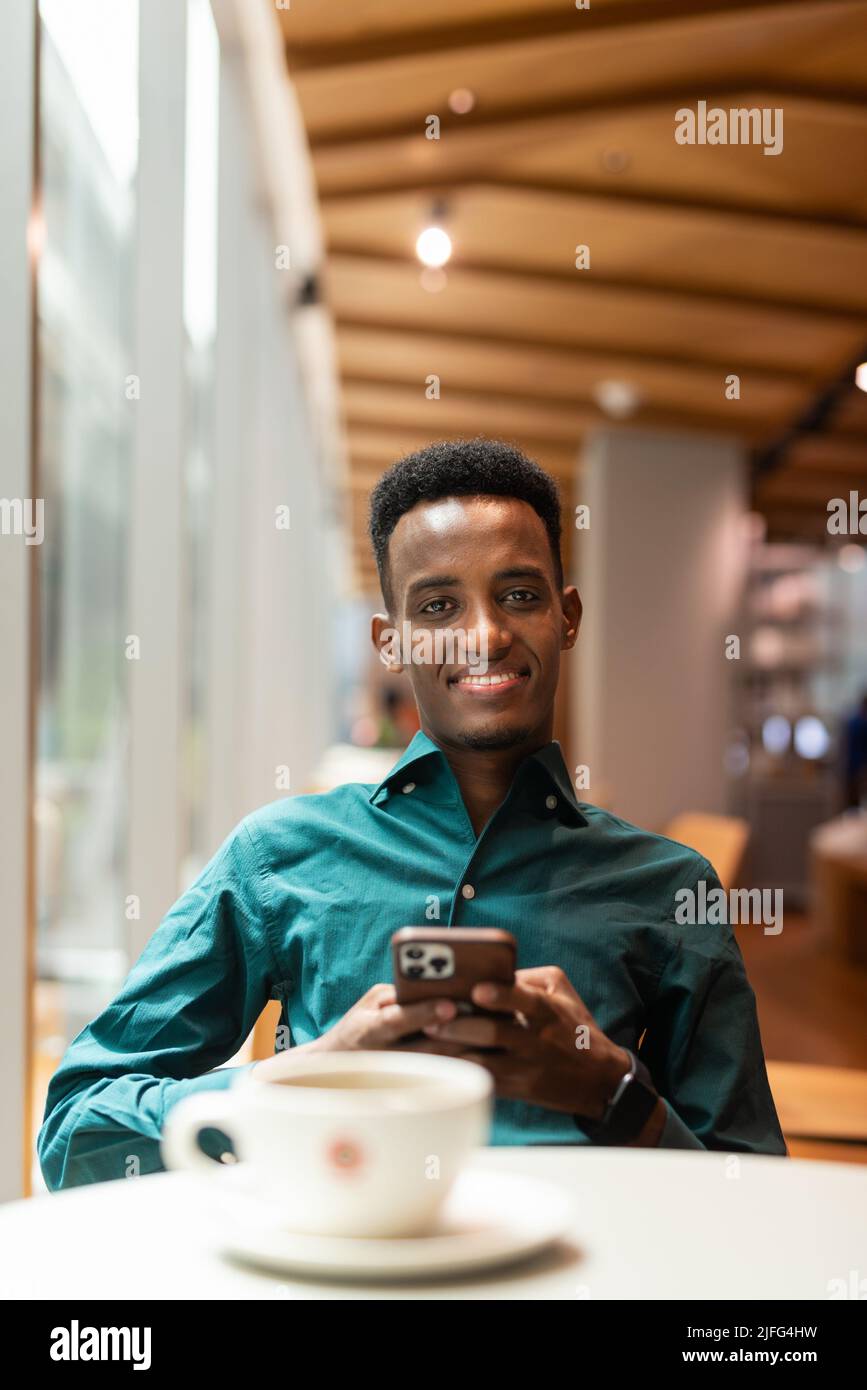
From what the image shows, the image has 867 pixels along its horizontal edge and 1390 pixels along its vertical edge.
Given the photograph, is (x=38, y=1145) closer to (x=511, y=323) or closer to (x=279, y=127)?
(x=279, y=127)

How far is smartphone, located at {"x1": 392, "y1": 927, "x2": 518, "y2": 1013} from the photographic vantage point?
0.92 meters

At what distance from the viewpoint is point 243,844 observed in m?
1.31

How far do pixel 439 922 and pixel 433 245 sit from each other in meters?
4.32

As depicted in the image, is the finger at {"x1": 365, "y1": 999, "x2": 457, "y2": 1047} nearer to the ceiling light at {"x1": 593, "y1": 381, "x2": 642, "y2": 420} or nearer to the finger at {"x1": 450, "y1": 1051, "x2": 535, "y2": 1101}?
the finger at {"x1": 450, "y1": 1051, "x2": 535, "y2": 1101}

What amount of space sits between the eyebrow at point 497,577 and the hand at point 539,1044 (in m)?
0.38

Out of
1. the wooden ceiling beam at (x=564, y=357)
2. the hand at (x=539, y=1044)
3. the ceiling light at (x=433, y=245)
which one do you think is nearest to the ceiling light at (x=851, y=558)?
the wooden ceiling beam at (x=564, y=357)

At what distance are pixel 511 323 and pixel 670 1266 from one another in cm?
626

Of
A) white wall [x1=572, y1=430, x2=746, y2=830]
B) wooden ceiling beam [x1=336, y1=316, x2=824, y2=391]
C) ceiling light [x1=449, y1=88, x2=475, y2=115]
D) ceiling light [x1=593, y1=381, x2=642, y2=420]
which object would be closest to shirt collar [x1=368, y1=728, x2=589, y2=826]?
ceiling light [x1=449, y1=88, x2=475, y2=115]

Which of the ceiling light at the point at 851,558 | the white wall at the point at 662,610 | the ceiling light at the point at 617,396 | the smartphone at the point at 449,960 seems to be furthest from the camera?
the ceiling light at the point at 851,558

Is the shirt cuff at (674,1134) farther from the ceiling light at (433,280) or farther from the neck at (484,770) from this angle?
the ceiling light at (433,280)

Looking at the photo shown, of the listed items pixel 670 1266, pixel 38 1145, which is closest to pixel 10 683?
pixel 38 1145

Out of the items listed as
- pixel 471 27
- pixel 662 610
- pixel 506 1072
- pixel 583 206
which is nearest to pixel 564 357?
pixel 662 610

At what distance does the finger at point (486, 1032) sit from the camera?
95 cm

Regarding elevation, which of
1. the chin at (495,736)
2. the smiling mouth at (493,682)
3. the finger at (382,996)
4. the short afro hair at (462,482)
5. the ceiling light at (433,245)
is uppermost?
the ceiling light at (433,245)
